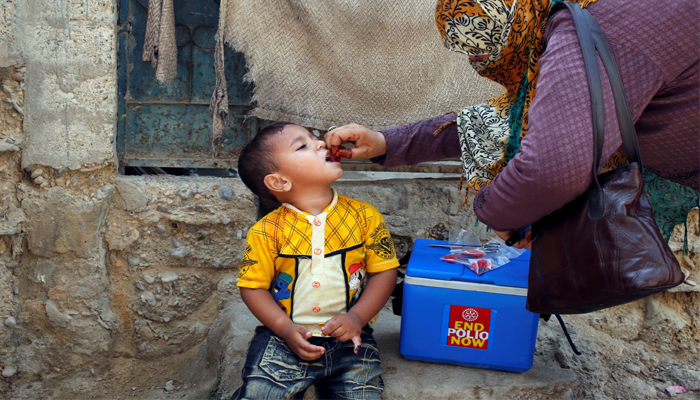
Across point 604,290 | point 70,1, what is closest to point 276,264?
point 604,290

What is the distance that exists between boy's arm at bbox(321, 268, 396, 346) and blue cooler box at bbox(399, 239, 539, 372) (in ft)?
0.23

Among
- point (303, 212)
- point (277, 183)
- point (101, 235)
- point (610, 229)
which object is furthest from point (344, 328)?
point (101, 235)

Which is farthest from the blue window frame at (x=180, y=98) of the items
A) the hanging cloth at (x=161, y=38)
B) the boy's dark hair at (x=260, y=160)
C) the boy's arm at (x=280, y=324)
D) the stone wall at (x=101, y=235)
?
the boy's arm at (x=280, y=324)

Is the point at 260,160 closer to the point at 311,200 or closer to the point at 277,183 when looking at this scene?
the point at 277,183

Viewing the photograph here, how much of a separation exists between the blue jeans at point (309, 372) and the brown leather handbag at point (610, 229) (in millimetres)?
687

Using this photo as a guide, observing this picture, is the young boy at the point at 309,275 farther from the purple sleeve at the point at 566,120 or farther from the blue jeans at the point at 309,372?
the purple sleeve at the point at 566,120

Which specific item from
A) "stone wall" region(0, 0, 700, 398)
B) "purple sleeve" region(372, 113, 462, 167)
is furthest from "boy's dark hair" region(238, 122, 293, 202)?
"stone wall" region(0, 0, 700, 398)

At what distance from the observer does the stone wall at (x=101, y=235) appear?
204cm

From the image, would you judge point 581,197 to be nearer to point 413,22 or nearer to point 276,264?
point 276,264

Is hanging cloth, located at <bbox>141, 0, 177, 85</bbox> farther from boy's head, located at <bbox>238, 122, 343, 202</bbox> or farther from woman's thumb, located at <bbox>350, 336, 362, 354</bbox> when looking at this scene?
woman's thumb, located at <bbox>350, 336, 362, 354</bbox>

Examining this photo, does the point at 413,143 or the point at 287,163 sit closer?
the point at 287,163

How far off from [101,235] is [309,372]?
118 centimetres

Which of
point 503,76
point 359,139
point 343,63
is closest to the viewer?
point 503,76

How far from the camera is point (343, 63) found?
2.16 meters
